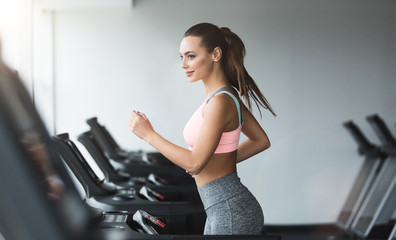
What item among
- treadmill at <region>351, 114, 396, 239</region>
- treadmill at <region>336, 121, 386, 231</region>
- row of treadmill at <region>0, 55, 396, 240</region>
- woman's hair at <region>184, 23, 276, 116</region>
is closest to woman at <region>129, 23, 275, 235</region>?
woman's hair at <region>184, 23, 276, 116</region>

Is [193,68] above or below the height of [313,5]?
below

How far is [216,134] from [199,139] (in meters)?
0.05

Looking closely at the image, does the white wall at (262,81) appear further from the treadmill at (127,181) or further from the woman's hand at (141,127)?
the woman's hand at (141,127)

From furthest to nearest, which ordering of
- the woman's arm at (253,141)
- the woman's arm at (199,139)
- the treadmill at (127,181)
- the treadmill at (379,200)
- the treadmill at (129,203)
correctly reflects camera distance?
the treadmill at (379,200) → the treadmill at (127,181) → the treadmill at (129,203) → the woman's arm at (253,141) → the woman's arm at (199,139)

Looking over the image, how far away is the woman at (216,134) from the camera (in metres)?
1.39

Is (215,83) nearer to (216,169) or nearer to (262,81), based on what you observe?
(216,169)

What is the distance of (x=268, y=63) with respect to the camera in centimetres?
561

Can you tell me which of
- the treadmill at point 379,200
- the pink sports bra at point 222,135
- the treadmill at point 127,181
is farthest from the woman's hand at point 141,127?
the treadmill at point 379,200

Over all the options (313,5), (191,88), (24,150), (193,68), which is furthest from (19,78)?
Result: (313,5)

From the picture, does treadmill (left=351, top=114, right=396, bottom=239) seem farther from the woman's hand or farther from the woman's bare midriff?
the woman's hand

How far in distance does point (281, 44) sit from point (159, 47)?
1485 mm

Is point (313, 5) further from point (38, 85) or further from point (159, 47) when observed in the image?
point (38, 85)

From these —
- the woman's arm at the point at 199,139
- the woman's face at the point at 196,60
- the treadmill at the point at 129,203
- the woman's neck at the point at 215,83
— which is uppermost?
the woman's face at the point at 196,60

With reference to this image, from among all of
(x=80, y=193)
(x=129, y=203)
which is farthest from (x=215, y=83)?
(x=80, y=193)
